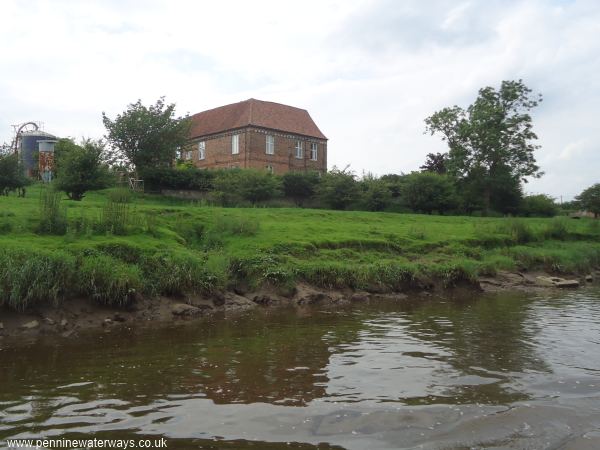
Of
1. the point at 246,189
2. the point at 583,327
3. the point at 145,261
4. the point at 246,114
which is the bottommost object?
the point at 583,327

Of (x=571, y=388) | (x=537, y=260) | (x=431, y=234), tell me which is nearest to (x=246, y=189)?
(x=431, y=234)

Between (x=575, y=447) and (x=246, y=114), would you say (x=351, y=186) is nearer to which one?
(x=246, y=114)

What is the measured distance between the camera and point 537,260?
79.0 ft

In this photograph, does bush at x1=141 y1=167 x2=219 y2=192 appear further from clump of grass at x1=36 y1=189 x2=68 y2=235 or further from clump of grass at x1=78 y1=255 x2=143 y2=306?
clump of grass at x1=78 y1=255 x2=143 y2=306

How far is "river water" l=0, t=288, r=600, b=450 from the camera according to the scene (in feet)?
19.2

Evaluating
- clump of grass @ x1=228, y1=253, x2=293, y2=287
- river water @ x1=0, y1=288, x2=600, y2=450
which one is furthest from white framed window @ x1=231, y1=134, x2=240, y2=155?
river water @ x1=0, y1=288, x2=600, y2=450

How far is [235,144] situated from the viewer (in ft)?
179

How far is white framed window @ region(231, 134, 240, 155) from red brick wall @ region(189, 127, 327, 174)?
336 mm

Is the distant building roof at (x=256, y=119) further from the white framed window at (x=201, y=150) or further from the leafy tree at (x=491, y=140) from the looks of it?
the leafy tree at (x=491, y=140)

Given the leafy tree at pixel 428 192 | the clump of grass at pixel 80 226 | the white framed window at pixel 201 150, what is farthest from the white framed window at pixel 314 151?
the clump of grass at pixel 80 226

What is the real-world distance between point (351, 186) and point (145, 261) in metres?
25.7

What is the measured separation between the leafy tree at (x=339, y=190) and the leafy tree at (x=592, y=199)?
65.5ft

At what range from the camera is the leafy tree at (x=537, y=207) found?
47344 millimetres

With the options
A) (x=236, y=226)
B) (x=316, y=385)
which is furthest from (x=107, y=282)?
(x=236, y=226)
